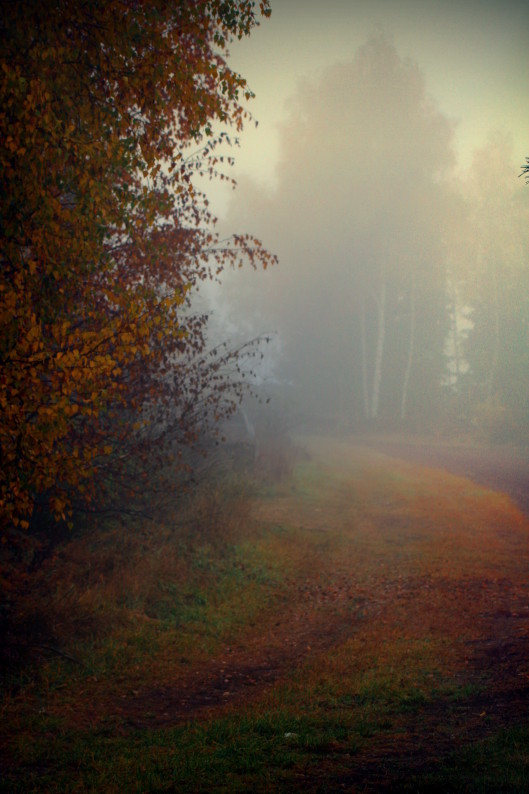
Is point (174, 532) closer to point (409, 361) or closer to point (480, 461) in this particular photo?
point (480, 461)

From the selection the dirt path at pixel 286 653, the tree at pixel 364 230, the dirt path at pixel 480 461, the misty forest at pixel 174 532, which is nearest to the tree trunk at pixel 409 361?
the tree at pixel 364 230

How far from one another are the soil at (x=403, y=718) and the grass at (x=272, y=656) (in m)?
0.03

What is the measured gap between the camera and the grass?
4547mm

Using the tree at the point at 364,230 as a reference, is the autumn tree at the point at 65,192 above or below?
below

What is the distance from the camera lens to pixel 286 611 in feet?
32.4

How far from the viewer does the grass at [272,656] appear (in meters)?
4.55

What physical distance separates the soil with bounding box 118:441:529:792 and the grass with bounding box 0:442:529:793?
0.10 ft

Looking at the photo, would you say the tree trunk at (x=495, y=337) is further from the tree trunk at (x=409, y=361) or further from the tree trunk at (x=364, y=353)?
the tree trunk at (x=364, y=353)

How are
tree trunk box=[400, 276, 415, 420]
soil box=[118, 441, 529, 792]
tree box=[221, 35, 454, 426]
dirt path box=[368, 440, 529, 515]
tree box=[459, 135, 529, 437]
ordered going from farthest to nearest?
tree trunk box=[400, 276, 415, 420] → tree box=[221, 35, 454, 426] → tree box=[459, 135, 529, 437] → dirt path box=[368, 440, 529, 515] → soil box=[118, 441, 529, 792]

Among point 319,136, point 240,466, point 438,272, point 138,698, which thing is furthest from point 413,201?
point 138,698

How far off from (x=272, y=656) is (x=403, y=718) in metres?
2.78

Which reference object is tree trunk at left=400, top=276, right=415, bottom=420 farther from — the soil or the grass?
the soil

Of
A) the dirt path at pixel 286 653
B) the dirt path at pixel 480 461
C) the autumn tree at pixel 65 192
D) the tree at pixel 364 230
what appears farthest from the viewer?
the tree at pixel 364 230

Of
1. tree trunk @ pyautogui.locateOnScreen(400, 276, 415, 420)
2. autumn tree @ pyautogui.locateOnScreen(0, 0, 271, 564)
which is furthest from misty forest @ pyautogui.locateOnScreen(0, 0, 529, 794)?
tree trunk @ pyautogui.locateOnScreen(400, 276, 415, 420)
